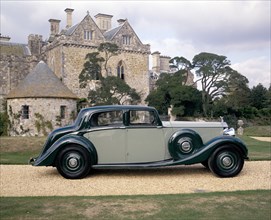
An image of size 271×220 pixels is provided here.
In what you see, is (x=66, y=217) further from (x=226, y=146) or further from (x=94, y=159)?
(x=226, y=146)

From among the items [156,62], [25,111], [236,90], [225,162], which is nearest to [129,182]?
[225,162]

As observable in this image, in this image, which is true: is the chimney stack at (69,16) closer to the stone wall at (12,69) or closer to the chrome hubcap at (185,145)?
the stone wall at (12,69)

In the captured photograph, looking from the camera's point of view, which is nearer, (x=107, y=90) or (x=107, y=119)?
(x=107, y=119)

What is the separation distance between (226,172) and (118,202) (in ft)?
11.3

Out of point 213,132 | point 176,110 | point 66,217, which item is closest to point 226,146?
point 213,132

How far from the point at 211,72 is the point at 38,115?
69.2 feet

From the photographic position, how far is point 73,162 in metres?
8.42

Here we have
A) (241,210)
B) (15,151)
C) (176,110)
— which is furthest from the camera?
(176,110)

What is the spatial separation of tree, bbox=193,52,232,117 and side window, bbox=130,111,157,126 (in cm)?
3146

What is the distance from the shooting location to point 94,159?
843 cm

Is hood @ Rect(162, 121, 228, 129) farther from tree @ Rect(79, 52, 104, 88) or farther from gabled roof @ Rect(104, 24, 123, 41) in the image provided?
gabled roof @ Rect(104, 24, 123, 41)

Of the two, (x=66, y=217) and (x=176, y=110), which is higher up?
(x=176, y=110)

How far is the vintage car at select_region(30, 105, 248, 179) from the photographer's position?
27.5ft

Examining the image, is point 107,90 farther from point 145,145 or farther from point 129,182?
point 129,182
